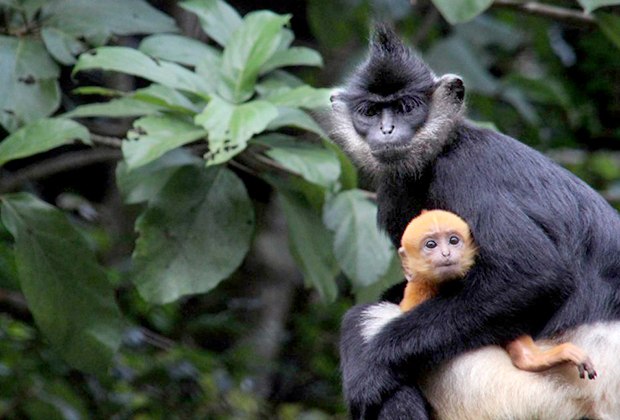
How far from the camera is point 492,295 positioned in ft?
11.5

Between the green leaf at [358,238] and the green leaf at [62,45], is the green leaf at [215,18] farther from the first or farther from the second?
the green leaf at [358,238]

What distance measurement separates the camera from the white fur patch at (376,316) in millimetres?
3762

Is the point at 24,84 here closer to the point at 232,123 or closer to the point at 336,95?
the point at 232,123

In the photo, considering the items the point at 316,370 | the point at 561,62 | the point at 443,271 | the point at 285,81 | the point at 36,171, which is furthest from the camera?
the point at 561,62

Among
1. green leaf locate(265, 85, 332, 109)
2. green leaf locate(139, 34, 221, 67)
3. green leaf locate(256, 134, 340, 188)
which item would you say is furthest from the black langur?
green leaf locate(139, 34, 221, 67)

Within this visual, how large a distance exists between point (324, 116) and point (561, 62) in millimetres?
4399

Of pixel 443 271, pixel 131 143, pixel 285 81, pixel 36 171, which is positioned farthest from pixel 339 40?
pixel 443 271

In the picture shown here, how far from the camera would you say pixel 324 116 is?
15.8 feet

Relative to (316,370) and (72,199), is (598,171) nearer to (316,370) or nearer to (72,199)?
(316,370)

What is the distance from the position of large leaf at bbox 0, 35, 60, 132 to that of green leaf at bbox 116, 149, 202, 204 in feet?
1.70

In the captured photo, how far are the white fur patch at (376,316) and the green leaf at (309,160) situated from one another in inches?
26.2

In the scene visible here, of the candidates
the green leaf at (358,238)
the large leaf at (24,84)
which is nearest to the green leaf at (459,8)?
the green leaf at (358,238)

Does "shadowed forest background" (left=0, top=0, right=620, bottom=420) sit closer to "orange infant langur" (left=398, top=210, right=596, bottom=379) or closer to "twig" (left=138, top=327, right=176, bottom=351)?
"twig" (left=138, top=327, right=176, bottom=351)

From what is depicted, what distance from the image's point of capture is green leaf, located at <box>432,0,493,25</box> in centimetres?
464
